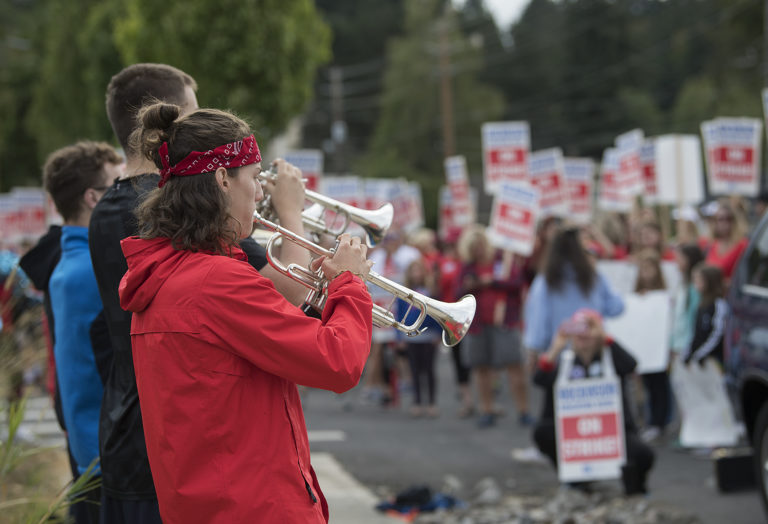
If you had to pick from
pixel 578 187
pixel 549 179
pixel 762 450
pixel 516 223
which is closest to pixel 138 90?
pixel 762 450

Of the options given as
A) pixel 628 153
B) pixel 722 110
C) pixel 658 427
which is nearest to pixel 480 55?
pixel 722 110

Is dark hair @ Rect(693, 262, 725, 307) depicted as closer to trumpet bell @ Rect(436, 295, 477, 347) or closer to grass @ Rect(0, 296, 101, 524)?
grass @ Rect(0, 296, 101, 524)

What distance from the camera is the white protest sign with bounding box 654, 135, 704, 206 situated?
495 inches

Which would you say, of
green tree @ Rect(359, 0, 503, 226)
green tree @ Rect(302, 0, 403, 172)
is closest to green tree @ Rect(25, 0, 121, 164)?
green tree @ Rect(359, 0, 503, 226)

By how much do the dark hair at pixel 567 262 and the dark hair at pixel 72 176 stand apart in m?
5.21

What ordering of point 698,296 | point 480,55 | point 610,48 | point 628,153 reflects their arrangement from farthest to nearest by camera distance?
point 610,48 → point 480,55 → point 628,153 → point 698,296

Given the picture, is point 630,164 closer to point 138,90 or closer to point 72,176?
point 72,176

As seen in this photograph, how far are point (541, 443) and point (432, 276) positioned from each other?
18.6ft

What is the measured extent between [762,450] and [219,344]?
426cm

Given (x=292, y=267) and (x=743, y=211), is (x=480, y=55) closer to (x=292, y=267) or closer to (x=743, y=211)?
(x=743, y=211)

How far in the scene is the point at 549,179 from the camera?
1404 cm

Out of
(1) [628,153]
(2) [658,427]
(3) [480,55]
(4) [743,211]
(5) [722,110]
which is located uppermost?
(3) [480,55]

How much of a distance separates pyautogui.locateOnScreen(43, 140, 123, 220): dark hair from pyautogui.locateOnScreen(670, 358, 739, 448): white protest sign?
5.78m

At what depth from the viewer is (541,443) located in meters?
6.99
